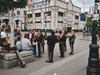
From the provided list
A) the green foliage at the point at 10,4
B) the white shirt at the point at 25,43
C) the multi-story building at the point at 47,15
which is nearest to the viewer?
the white shirt at the point at 25,43

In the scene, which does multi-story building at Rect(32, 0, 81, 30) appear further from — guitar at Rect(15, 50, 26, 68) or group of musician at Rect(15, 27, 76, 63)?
guitar at Rect(15, 50, 26, 68)

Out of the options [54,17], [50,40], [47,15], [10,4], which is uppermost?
[47,15]

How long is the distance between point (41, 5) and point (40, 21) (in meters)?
4.96

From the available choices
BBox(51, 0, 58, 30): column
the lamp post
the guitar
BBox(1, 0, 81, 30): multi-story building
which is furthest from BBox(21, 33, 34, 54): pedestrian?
BBox(51, 0, 58, 30): column

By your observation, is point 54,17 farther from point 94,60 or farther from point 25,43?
point 94,60

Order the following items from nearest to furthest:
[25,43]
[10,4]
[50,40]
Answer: [50,40] < [25,43] < [10,4]

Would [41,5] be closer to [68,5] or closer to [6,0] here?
[68,5]

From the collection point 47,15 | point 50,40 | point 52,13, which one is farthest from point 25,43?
point 47,15

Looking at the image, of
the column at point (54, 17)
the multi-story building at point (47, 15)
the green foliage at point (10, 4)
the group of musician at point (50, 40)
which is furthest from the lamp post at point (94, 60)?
the column at point (54, 17)

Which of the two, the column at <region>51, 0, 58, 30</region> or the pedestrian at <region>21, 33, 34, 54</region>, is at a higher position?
the column at <region>51, 0, 58, 30</region>

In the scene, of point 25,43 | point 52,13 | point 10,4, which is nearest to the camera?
point 25,43

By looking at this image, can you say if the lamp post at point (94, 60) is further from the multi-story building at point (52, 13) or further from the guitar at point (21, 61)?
the multi-story building at point (52, 13)

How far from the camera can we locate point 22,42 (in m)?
8.61

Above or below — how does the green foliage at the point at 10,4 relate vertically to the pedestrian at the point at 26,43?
above
